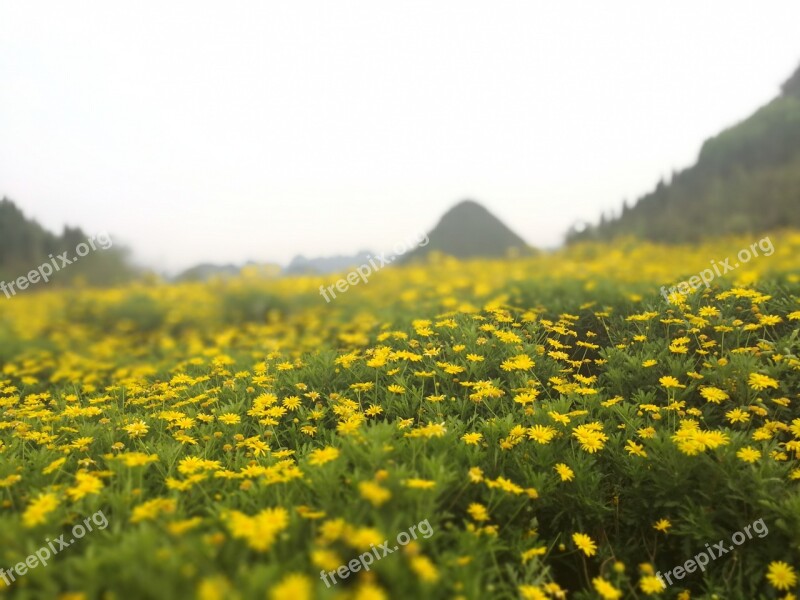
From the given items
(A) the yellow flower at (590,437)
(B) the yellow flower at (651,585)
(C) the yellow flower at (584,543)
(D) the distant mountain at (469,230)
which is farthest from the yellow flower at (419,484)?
(D) the distant mountain at (469,230)

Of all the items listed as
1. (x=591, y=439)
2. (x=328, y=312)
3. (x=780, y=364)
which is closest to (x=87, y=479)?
(x=591, y=439)

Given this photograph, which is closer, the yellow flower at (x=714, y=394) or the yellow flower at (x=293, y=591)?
the yellow flower at (x=293, y=591)

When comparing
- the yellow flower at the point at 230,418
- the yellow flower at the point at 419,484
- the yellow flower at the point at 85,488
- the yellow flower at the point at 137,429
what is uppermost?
the yellow flower at the point at 137,429

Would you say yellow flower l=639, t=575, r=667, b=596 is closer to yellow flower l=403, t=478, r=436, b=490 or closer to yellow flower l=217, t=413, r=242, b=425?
yellow flower l=403, t=478, r=436, b=490

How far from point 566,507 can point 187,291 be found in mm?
8591

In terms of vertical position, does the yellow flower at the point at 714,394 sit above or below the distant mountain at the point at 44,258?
below

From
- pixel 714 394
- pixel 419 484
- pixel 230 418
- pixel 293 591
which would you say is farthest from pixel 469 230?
pixel 293 591

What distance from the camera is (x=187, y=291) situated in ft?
31.7

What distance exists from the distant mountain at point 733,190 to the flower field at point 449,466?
13217 millimetres

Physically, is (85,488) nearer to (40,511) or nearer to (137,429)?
(40,511)

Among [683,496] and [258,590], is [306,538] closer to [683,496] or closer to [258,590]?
[258,590]

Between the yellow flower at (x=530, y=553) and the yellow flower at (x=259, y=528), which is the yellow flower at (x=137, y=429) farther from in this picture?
the yellow flower at (x=530, y=553)

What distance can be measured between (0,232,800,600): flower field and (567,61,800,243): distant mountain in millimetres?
13217

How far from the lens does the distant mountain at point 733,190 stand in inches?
733
